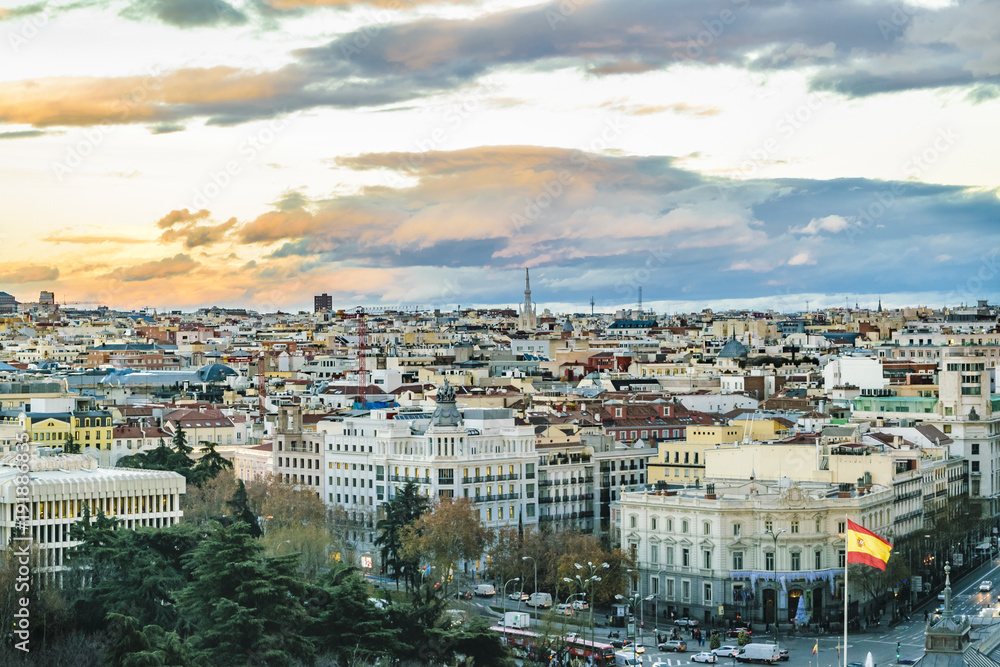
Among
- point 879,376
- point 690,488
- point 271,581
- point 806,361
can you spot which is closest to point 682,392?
point 879,376

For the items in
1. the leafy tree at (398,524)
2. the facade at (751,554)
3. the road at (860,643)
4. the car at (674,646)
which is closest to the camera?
the road at (860,643)

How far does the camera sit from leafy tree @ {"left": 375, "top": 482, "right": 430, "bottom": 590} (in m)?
82.4

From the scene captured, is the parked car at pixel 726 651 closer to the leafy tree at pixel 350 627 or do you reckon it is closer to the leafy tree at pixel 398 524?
the leafy tree at pixel 350 627

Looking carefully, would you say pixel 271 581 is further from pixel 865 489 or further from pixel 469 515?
pixel 865 489

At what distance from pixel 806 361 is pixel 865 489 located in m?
96.4

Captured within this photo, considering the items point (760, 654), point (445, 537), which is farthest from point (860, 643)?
point (445, 537)

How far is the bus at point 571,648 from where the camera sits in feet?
217

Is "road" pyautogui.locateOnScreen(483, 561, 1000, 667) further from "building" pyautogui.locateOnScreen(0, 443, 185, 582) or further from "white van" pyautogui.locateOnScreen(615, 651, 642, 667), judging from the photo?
"building" pyautogui.locateOnScreen(0, 443, 185, 582)

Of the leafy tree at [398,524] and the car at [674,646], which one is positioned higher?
the leafy tree at [398,524]

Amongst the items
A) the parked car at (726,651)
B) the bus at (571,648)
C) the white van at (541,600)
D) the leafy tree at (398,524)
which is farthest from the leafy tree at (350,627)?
the leafy tree at (398,524)

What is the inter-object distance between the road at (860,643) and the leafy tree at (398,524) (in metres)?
5.92

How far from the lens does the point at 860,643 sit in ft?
238

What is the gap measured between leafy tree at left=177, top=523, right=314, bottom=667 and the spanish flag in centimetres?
1710

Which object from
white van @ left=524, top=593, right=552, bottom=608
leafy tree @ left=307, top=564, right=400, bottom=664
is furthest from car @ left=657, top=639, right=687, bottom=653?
leafy tree @ left=307, top=564, right=400, bottom=664
